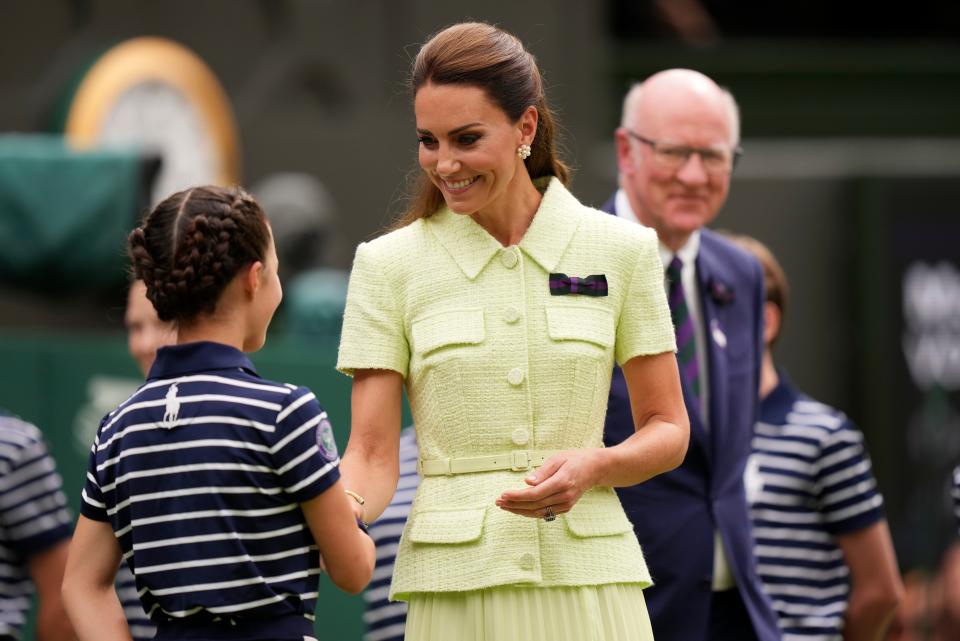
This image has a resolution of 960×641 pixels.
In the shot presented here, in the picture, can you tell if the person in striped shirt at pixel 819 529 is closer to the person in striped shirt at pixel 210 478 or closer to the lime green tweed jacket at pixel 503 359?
the lime green tweed jacket at pixel 503 359

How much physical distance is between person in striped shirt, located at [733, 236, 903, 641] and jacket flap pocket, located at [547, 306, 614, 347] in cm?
166

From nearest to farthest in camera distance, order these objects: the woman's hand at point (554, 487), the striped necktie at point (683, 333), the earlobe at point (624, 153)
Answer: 1. the woman's hand at point (554, 487)
2. the striped necktie at point (683, 333)
3. the earlobe at point (624, 153)

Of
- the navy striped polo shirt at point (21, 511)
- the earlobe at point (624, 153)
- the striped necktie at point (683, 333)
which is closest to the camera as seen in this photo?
the navy striped polo shirt at point (21, 511)

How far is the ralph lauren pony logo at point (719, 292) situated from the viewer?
159 inches

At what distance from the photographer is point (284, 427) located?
9.27 feet

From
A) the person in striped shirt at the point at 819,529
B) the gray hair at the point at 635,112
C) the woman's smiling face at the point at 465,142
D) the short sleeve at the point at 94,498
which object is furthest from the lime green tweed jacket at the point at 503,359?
the person in striped shirt at the point at 819,529

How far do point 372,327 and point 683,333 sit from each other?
107cm

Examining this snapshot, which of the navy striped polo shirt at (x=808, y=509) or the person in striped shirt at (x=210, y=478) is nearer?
the person in striped shirt at (x=210, y=478)

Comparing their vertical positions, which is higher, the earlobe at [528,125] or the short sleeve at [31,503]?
the earlobe at [528,125]

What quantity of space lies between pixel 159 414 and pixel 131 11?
6.82m

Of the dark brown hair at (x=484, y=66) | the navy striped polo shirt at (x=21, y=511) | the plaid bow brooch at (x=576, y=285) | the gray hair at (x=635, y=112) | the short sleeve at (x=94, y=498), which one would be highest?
the dark brown hair at (x=484, y=66)

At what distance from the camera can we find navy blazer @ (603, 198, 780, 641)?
377cm

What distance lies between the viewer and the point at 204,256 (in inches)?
114

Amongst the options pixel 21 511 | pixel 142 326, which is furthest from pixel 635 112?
pixel 21 511
